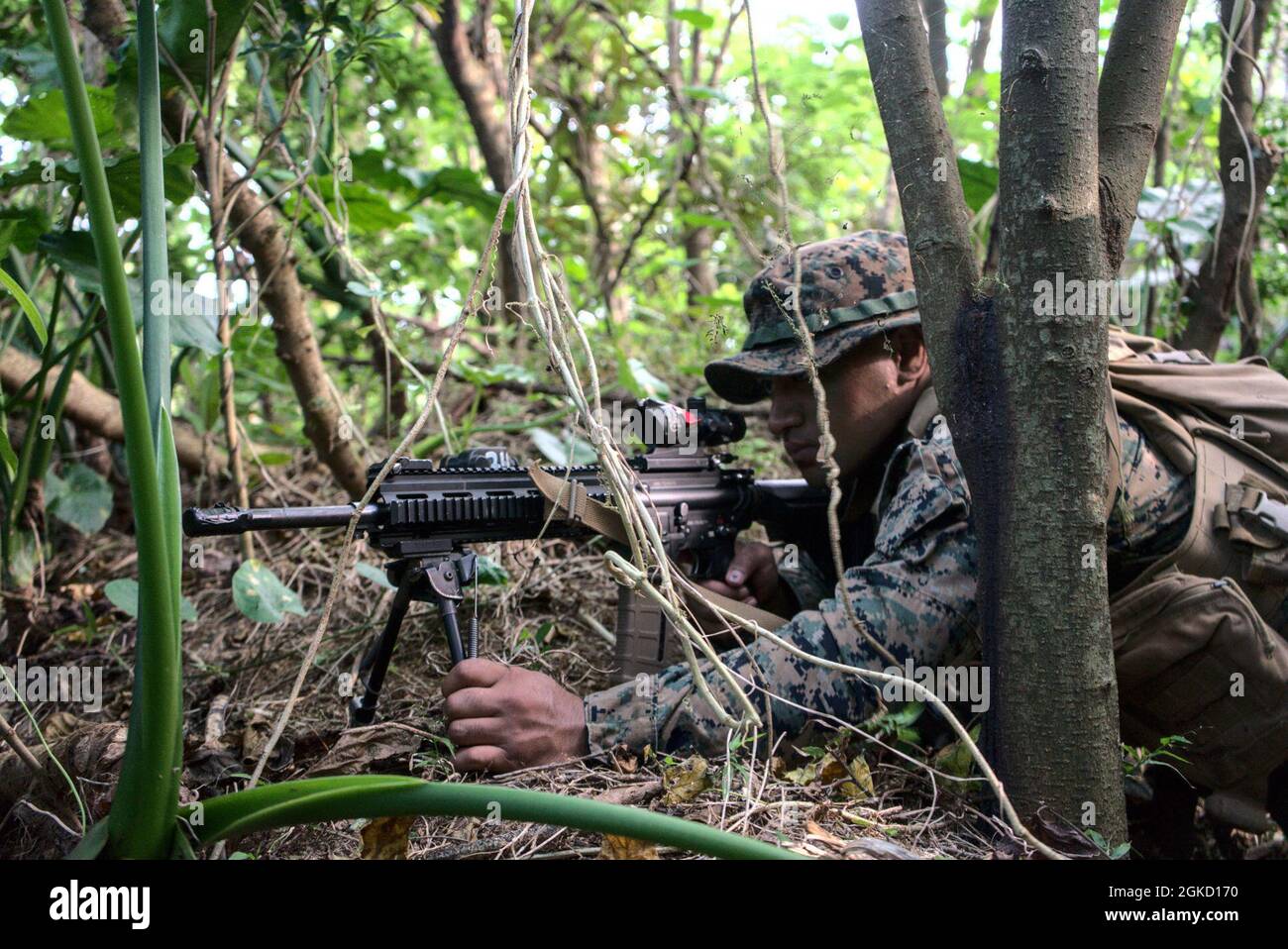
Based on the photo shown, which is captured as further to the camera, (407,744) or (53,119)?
(53,119)

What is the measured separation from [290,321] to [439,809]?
253 cm

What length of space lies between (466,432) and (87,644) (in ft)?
4.99

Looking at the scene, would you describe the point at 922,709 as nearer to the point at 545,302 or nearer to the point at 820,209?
the point at 545,302

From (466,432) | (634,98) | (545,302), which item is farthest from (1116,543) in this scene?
(634,98)

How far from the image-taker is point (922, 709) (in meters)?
2.43

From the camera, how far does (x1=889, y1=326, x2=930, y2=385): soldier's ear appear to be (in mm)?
2854

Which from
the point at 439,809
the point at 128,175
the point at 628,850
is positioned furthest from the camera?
the point at 128,175

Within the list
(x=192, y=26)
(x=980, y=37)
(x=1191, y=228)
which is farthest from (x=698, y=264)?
(x=192, y=26)

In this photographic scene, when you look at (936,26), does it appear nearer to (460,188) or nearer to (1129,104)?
(1129,104)

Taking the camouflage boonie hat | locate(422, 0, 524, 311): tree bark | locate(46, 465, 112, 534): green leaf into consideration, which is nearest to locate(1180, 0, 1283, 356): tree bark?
the camouflage boonie hat

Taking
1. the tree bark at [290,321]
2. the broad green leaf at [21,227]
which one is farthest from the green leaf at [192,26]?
the broad green leaf at [21,227]

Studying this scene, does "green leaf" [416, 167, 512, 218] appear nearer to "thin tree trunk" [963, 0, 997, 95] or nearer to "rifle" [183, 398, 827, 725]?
"rifle" [183, 398, 827, 725]

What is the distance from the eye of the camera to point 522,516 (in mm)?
2594

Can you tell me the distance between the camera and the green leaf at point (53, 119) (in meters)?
2.72
